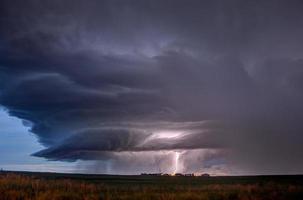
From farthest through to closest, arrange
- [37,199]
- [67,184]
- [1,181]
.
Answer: [67,184]
[1,181]
[37,199]

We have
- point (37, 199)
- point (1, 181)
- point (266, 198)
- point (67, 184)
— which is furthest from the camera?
point (67, 184)

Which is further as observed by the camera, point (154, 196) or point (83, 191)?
point (83, 191)

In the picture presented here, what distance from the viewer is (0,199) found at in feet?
96.4

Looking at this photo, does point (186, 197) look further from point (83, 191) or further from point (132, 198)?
point (83, 191)

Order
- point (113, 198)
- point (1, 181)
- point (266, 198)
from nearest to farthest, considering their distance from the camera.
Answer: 1. point (113, 198)
2. point (266, 198)
3. point (1, 181)

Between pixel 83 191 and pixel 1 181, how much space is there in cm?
956

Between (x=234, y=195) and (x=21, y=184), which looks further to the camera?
(x=21, y=184)

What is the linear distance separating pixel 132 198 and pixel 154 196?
2.26 m

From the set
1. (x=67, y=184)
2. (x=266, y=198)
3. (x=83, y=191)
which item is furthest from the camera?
(x=67, y=184)

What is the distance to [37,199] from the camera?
29391 mm

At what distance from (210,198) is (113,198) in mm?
8844

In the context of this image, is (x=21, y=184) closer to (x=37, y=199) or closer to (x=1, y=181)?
(x=1, y=181)

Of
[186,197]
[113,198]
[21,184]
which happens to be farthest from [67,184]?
[186,197]

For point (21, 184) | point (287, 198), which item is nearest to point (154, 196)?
point (287, 198)
